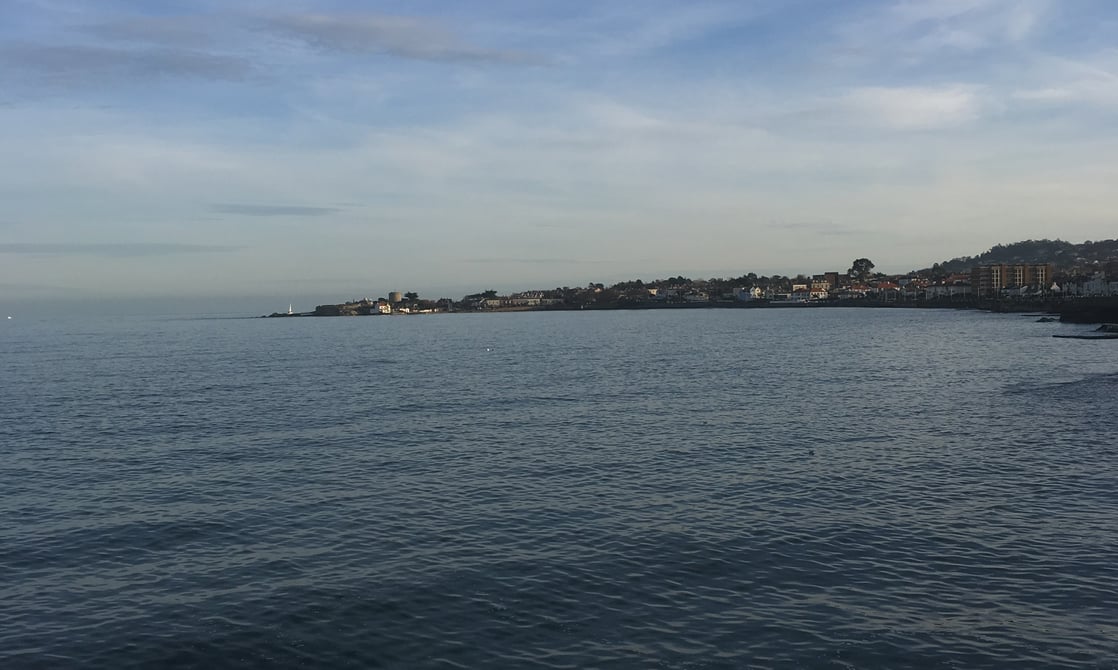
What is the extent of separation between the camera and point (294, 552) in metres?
21.6

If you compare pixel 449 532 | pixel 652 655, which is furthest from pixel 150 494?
pixel 652 655

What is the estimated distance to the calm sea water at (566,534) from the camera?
15.9 meters

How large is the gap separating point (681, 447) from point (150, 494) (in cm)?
2030

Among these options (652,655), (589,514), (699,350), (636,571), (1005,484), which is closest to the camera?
(652,655)

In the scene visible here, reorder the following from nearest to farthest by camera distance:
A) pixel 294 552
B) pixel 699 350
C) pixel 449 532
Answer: pixel 294 552 → pixel 449 532 → pixel 699 350

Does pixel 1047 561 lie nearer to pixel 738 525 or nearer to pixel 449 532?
pixel 738 525

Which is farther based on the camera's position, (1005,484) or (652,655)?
(1005,484)

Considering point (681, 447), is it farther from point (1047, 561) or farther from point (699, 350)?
point (699, 350)

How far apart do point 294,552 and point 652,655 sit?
10631mm

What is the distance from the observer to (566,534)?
896 inches

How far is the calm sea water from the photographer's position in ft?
52.3

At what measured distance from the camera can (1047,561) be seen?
65.1 feet

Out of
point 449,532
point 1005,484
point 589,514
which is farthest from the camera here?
point 1005,484

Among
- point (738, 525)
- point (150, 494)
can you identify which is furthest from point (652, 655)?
point (150, 494)
